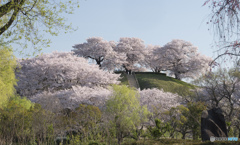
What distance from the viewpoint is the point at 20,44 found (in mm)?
11828

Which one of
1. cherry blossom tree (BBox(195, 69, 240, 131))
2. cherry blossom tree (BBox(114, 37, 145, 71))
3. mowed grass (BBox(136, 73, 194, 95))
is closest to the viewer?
cherry blossom tree (BBox(195, 69, 240, 131))

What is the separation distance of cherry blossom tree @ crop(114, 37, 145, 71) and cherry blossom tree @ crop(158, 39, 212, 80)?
3.81 metres

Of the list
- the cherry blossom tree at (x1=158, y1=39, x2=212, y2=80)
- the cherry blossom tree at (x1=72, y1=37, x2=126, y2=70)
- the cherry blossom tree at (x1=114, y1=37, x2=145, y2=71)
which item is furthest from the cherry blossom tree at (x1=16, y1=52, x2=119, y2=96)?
the cherry blossom tree at (x1=158, y1=39, x2=212, y2=80)

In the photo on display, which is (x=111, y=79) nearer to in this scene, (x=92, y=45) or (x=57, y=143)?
(x=57, y=143)

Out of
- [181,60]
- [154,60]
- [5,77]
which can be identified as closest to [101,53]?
[154,60]

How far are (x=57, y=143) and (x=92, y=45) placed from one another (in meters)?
35.0

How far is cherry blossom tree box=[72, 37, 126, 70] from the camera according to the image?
42.8 m

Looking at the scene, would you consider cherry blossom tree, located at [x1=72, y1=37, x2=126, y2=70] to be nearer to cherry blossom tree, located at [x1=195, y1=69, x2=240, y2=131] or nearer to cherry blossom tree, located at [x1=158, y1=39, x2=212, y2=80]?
cherry blossom tree, located at [x1=158, y1=39, x2=212, y2=80]

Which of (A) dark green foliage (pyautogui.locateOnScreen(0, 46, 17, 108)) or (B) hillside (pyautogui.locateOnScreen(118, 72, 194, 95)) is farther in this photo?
(B) hillside (pyautogui.locateOnScreen(118, 72, 194, 95))

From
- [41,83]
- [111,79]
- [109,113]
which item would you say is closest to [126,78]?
[111,79]

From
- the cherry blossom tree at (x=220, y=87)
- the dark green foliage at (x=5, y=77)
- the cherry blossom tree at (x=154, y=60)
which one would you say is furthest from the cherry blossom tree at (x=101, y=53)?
the dark green foliage at (x=5, y=77)

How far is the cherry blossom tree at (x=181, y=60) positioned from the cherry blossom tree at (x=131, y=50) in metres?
3.81

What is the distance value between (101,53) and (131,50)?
386 inches

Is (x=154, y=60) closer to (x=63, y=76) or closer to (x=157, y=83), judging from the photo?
(x=157, y=83)
